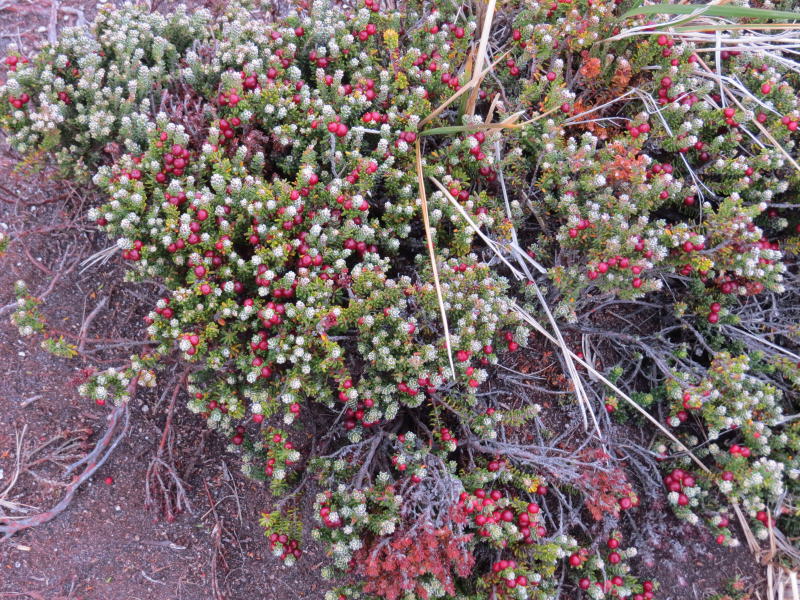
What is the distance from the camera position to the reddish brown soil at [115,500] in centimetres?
A: 317

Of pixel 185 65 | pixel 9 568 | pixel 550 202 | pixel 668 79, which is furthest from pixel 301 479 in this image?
pixel 668 79

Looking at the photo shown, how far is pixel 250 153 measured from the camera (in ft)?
10.3

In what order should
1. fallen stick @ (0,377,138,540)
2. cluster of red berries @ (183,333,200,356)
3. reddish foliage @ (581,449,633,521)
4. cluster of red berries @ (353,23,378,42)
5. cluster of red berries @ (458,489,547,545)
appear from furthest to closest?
cluster of red berries @ (353,23,378,42) → fallen stick @ (0,377,138,540) → reddish foliage @ (581,449,633,521) → cluster of red berries @ (458,489,547,545) → cluster of red berries @ (183,333,200,356)

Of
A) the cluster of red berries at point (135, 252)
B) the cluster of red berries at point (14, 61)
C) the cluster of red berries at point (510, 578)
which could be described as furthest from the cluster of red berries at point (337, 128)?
the cluster of red berries at point (510, 578)

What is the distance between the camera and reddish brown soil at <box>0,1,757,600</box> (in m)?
3.17

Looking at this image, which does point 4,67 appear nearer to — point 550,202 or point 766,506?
point 550,202

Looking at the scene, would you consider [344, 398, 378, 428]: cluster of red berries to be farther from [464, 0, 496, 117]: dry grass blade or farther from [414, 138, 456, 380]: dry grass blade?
[464, 0, 496, 117]: dry grass blade

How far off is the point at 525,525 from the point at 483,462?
1.18 feet

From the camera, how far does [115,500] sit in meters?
3.28

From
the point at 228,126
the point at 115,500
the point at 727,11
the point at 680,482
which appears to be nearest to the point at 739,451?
the point at 680,482

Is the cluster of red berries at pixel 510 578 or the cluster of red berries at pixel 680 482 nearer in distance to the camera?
the cluster of red berries at pixel 510 578

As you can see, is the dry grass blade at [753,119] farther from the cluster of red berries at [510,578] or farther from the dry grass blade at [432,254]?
the cluster of red berries at [510,578]

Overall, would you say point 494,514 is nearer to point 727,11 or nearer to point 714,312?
point 714,312

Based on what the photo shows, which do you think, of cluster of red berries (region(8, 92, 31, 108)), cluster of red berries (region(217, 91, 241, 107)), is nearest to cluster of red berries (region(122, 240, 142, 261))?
cluster of red berries (region(217, 91, 241, 107))
